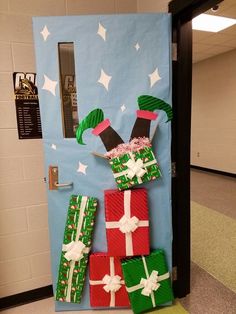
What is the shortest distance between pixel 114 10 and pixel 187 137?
43.6 inches

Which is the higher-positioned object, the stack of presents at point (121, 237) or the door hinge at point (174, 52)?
the door hinge at point (174, 52)

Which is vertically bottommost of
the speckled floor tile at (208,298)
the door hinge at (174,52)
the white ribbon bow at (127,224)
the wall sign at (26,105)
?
the speckled floor tile at (208,298)

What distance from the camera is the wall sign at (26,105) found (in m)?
1.68

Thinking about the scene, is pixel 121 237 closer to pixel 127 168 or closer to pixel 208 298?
pixel 127 168

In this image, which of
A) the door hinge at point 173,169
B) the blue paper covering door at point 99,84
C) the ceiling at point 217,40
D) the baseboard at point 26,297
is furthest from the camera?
the ceiling at point 217,40

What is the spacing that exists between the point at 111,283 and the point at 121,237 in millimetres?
372

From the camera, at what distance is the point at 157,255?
1.70 metres

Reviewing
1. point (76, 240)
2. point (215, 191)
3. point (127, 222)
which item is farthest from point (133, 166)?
point (215, 191)

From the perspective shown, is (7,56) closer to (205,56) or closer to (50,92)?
(50,92)

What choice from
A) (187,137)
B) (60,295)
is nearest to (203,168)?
(187,137)

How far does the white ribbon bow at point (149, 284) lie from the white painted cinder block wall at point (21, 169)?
793 millimetres

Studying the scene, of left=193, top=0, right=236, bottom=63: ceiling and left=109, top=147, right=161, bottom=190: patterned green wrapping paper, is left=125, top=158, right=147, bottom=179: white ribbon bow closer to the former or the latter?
left=109, top=147, right=161, bottom=190: patterned green wrapping paper

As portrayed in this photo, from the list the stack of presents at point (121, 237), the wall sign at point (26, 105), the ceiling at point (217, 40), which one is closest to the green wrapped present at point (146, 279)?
the stack of presents at point (121, 237)

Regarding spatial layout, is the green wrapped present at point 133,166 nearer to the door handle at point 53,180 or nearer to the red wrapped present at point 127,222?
the red wrapped present at point 127,222
